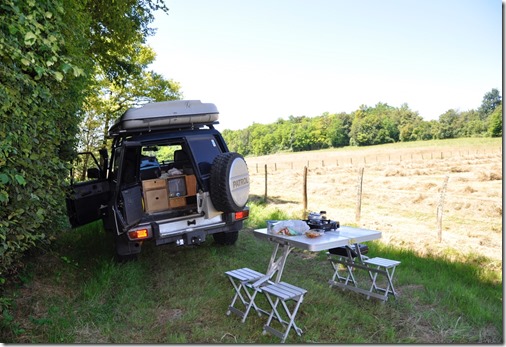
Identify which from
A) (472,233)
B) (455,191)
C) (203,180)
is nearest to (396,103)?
(455,191)

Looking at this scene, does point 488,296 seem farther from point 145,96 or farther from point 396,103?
point 396,103

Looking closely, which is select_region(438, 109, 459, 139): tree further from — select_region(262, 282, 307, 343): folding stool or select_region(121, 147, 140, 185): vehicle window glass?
select_region(262, 282, 307, 343): folding stool

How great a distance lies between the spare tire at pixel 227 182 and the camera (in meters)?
5.25

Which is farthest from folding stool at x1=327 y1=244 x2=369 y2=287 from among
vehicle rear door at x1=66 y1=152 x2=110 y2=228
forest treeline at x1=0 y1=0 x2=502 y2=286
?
vehicle rear door at x1=66 y1=152 x2=110 y2=228

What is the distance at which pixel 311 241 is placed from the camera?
424 cm

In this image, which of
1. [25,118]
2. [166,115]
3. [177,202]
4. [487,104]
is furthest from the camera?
[487,104]

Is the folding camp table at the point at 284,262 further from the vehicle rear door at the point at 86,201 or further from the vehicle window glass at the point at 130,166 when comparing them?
the vehicle rear door at the point at 86,201

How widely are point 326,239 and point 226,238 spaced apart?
3018mm

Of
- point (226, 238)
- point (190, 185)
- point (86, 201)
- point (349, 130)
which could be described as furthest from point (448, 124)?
point (86, 201)

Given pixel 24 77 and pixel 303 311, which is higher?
pixel 24 77

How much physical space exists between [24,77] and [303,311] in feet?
11.3

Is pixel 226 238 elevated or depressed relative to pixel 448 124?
depressed

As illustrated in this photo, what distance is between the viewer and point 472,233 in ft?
30.8

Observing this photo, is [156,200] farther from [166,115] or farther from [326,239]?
[326,239]
